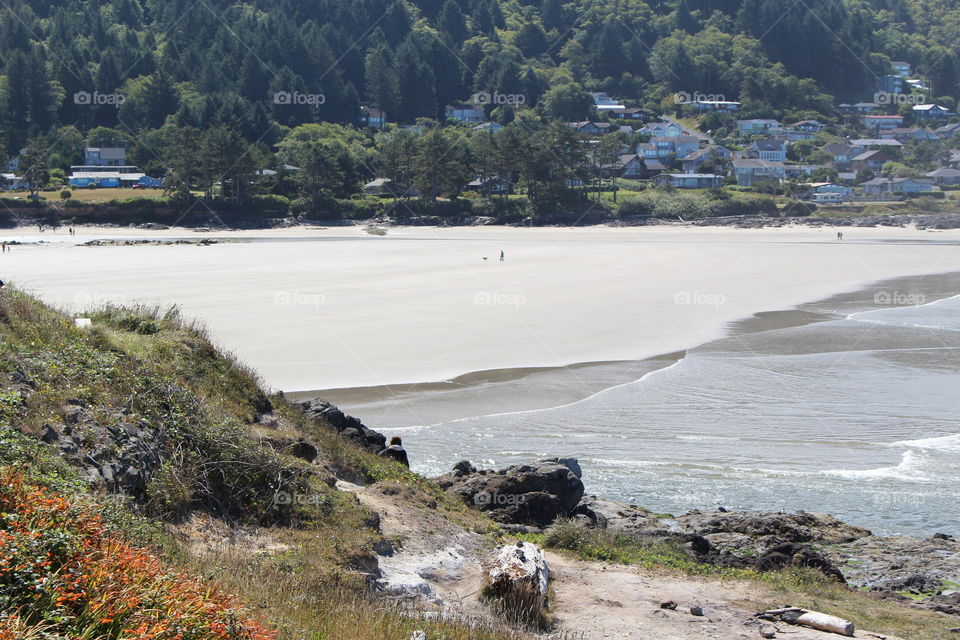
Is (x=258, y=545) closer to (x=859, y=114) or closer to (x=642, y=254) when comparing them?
(x=642, y=254)

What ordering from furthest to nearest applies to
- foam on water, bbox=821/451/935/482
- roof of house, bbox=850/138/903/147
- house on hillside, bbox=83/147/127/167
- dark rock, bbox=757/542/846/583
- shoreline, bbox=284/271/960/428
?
1. roof of house, bbox=850/138/903/147
2. house on hillside, bbox=83/147/127/167
3. shoreline, bbox=284/271/960/428
4. foam on water, bbox=821/451/935/482
5. dark rock, bbox=757/542/846/583

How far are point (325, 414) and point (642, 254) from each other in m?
41.7

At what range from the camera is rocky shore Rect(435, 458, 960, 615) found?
36.8 ft

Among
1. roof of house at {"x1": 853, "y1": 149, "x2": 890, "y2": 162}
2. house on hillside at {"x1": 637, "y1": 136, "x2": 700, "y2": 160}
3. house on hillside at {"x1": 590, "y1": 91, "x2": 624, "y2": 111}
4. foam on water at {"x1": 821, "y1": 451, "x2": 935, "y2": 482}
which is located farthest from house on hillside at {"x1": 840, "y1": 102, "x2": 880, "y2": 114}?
foam on water at {"x1": 821, "y1": 451, "x2": 935, "y2": 482}

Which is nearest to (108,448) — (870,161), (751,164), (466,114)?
(751,164)

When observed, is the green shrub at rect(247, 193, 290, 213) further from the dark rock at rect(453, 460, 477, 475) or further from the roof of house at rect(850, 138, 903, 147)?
the roof of house at rect(850, 138, 903, 147)

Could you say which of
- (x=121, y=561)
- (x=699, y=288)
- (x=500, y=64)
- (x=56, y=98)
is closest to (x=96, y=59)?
(x=56, y=98)

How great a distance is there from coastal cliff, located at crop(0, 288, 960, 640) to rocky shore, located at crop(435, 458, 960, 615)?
0.03 metres

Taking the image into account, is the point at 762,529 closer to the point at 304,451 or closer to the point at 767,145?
the point at 304,451

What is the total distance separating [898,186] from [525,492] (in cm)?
9978

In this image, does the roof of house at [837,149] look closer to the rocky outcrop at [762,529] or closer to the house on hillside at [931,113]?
the house on hillside at [931,113]

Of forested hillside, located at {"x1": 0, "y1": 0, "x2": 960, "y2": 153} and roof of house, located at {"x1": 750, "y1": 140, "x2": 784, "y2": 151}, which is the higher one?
forested hillside, located at {"x1": 0, "y1": 0, "x2": 960, "y2": 153}

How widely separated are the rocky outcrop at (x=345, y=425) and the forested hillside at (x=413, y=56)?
8894 cm

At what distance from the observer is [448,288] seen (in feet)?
122
